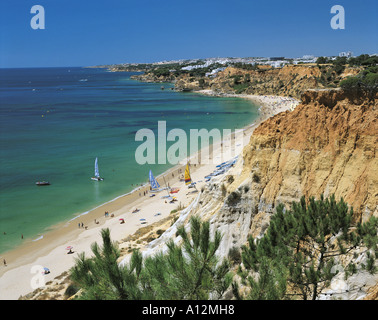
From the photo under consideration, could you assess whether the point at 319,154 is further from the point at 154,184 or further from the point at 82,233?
the point at 154,184

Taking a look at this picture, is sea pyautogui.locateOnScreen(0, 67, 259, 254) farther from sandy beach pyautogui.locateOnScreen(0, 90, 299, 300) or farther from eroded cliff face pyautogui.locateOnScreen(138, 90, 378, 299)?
eroded cliff face pyautogui.locateOnScreen(138, 90, 378, 299)

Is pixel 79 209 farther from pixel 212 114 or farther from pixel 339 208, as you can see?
pixel 212 114

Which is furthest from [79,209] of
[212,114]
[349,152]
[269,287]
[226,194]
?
[212,114]

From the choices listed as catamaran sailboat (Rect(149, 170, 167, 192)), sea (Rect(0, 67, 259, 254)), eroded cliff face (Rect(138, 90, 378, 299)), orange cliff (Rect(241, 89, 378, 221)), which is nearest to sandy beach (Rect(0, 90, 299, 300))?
catamaran sailboat (Rect(149, 170, 167, 192))

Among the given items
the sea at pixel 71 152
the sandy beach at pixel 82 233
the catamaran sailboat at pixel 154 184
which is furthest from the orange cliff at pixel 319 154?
the sea at pixel 71 152

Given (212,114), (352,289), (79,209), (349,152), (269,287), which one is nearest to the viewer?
(269,287)

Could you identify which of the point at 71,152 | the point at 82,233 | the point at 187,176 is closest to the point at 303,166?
the point at 82,233

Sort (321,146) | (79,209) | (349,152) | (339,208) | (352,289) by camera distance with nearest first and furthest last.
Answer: (339,208) < (352,289) < (349,152) < (321,146) < (79,209)

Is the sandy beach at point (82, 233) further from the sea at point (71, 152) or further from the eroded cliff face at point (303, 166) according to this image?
the eroded cliff face at point (303, 166)
